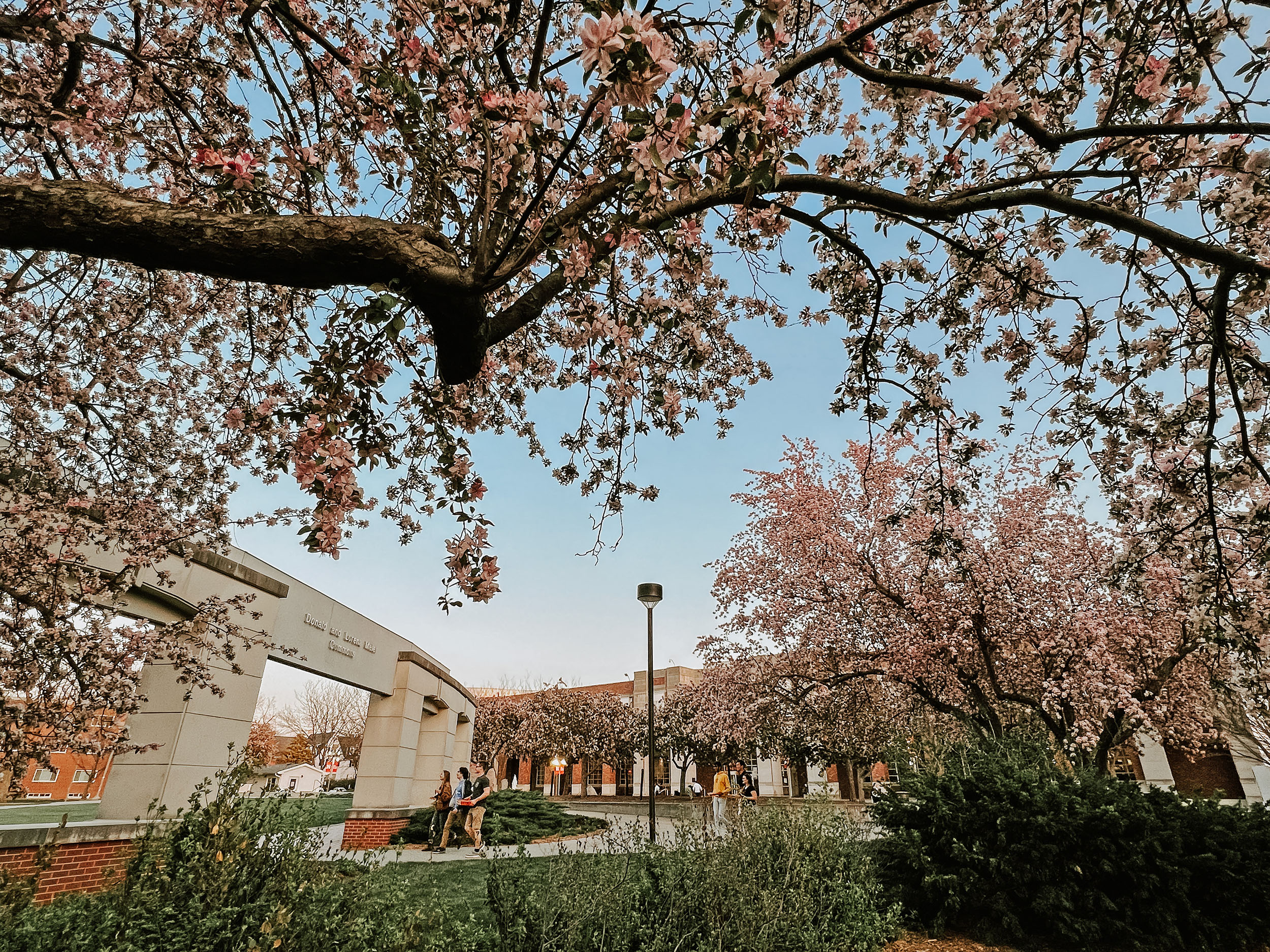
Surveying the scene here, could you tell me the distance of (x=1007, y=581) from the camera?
37.0ft

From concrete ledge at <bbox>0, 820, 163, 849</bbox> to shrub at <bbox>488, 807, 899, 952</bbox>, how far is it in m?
3.33

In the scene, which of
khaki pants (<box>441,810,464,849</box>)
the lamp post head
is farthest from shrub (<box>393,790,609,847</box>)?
the lamp post head

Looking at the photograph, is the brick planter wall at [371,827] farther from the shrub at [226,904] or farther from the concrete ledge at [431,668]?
the shrub at [226,904]

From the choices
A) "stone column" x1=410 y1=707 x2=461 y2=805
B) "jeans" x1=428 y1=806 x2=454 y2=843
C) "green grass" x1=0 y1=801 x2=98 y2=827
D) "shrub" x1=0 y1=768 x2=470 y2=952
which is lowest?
"green grass" x1=0 y1=801 x2=98 y2=827

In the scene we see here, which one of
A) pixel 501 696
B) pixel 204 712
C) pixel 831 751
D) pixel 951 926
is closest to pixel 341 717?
pixel 501 696

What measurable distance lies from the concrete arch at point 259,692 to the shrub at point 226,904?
145 centimetres

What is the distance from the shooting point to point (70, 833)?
5.75 meters

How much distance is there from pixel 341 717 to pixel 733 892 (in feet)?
206

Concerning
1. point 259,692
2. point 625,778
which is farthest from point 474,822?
point 625,778

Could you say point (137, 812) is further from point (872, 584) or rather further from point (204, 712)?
point (872, 584)

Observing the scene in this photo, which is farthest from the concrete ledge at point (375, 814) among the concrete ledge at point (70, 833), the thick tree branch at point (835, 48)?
the thick tree branch at point (835, 48)

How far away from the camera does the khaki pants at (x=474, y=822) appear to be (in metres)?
11.7

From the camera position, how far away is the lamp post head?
11781 millimetres

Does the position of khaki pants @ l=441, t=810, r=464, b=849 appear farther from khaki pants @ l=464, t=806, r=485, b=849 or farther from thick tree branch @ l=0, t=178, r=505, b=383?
thick tree branch @ l=0, t=178, r=505, b=383
